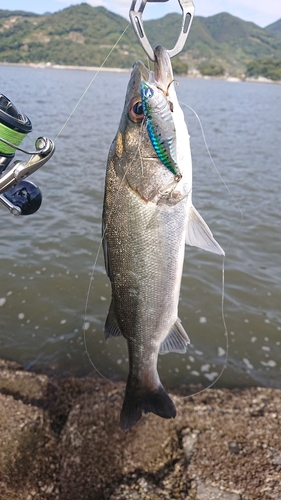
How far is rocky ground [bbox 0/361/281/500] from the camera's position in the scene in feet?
9.00

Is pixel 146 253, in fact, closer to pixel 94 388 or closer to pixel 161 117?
pixel 161 117

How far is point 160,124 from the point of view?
2.03 meters

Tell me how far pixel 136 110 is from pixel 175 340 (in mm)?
1574

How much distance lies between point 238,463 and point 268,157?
13.8 meters

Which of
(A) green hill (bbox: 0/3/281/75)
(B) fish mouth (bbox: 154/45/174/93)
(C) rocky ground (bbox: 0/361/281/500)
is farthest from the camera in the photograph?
(A) green hill (bbox: 0/3/281/75)

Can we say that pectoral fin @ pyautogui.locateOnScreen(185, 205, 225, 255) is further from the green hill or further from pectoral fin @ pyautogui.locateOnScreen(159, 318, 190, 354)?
the green hill

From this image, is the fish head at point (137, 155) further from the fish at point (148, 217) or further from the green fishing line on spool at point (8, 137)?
the green fishing line on spool at point (8, 137)

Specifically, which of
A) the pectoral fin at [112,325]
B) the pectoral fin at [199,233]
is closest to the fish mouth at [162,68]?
the pectoral fin at [199,233]

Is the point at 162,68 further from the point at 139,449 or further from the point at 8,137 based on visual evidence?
the point at 139,449

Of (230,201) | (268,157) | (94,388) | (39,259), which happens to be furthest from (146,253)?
(268,157)

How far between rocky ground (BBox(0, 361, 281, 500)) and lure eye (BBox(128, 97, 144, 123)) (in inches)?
99.5

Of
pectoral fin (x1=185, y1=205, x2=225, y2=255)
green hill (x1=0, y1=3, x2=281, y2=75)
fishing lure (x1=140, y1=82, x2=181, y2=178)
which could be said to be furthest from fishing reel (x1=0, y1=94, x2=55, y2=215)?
green hill (x1=0, y1=3, x2=281, y2=75)

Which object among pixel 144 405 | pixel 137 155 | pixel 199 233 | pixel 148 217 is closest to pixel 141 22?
pixel 137 155

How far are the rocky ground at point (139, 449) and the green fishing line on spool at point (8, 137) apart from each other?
226cm
